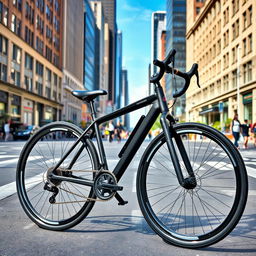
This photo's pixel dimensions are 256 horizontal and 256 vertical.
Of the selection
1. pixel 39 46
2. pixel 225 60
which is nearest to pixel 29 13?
pixel 39 46

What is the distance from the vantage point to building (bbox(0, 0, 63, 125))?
3734cm

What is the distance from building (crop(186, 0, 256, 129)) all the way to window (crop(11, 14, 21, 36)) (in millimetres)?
26486

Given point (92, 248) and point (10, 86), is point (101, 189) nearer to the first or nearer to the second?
point (92, 248)

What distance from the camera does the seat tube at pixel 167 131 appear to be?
2678 millimetres

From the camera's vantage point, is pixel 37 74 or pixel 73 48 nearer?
pixel 37 74

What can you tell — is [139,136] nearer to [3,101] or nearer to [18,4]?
[3,101]

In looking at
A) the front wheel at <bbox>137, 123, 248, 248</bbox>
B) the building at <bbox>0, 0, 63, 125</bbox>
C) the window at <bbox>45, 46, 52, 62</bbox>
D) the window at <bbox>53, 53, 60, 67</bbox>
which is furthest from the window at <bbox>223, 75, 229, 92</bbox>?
the front wheel at <bbox>137, 123, 248, 248</bbox>

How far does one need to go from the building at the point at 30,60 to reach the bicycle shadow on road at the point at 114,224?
32.2 metres

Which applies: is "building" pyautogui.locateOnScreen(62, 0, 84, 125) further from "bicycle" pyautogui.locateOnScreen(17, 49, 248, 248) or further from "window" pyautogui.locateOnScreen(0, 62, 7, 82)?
"bicycle" pyautogui.locateOnScreen(17, 49, 248, 248)

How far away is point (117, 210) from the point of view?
3.92m

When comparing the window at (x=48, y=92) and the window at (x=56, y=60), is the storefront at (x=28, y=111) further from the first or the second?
the window at (x=56, y=60)

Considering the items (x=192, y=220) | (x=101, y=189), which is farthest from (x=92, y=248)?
(x=192, y=220)

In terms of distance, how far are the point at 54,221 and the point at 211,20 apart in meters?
57.4

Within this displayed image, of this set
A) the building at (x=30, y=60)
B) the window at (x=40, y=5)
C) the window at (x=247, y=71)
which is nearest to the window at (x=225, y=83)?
the window at (x=247, y=71)
